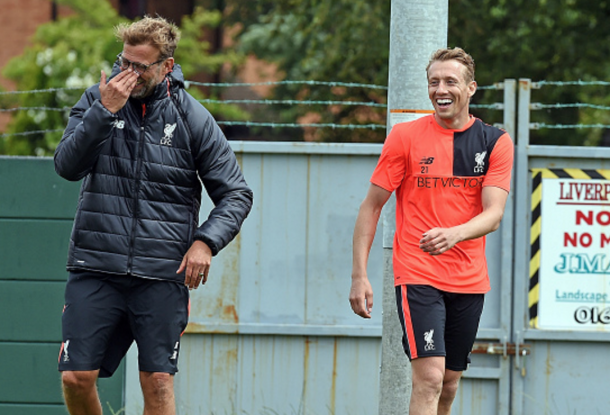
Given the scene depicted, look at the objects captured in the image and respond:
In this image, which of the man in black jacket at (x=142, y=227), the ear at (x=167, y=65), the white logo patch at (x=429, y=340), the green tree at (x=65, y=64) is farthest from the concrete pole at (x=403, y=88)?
the green tree at (x=65, y=64)

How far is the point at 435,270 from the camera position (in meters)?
4.60

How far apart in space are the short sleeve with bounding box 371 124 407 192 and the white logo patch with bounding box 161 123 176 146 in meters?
1.02

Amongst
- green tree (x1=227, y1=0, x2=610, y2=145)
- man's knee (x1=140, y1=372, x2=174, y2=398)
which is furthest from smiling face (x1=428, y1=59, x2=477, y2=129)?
green tree (x1=227, y1=0, x2=610, y2=145)

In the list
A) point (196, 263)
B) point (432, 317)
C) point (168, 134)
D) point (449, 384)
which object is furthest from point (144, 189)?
point (449, 384)

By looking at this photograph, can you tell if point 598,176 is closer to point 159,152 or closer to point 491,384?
point 491,384

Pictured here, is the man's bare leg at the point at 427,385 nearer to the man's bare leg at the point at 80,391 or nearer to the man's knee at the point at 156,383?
the man's knee at the point at 156,383

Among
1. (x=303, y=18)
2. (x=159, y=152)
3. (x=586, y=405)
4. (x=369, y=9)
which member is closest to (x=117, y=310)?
(x=159, y=152)

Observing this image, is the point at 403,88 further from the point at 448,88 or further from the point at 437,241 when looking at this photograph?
the point at 437,241

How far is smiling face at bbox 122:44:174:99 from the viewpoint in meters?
4.36

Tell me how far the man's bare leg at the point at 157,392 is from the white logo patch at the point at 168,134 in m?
1.07

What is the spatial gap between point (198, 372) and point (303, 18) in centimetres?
1236

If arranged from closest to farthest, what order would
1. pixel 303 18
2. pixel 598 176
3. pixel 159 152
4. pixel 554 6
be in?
pixel 159 152 < pixel 598 176 < pixel 554 6 < pixel 303 18

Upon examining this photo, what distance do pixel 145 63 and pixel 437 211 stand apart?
1.54 metres

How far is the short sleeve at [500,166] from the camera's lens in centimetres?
461
